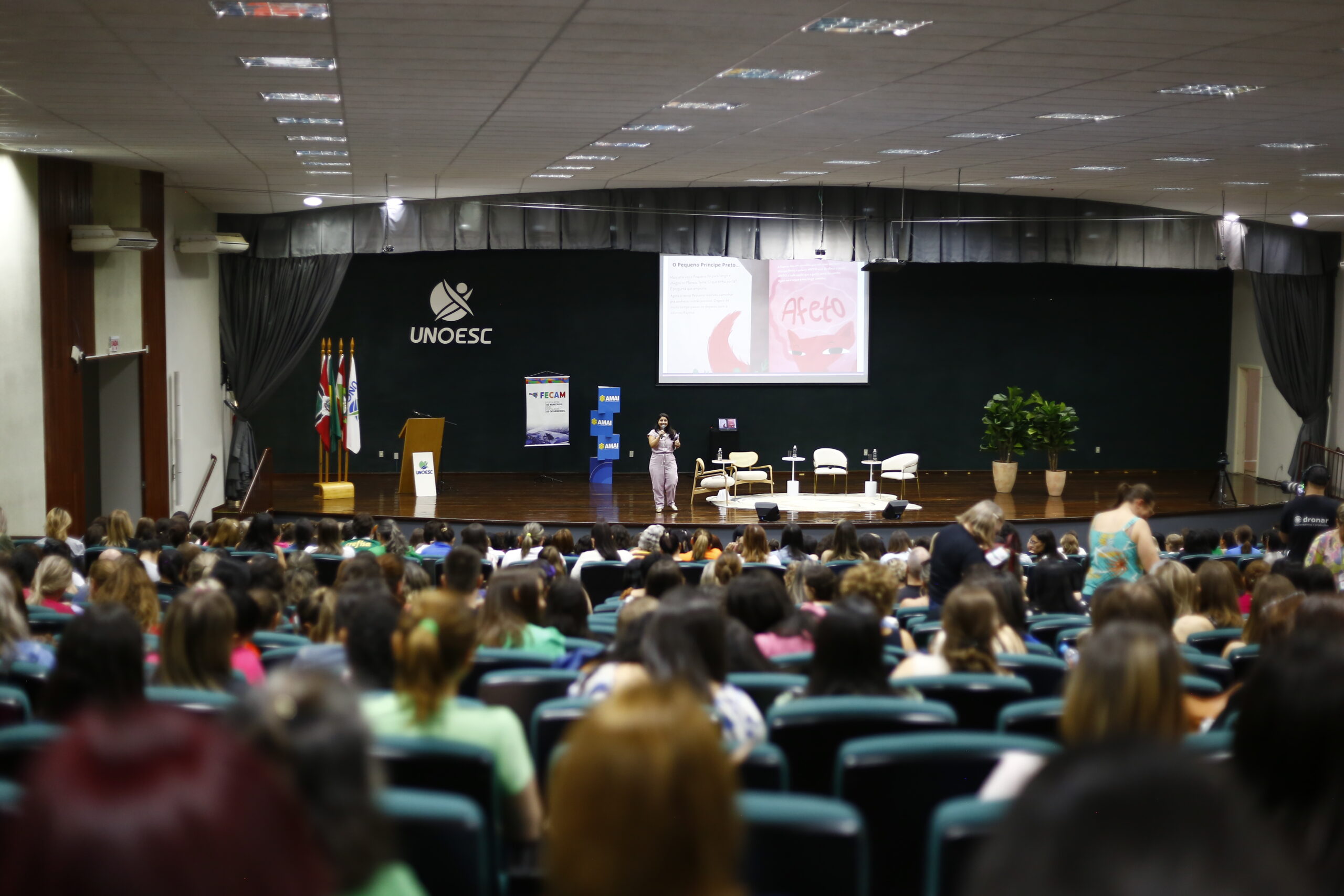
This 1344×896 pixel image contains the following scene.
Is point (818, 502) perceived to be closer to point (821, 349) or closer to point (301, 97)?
point (821, 349)

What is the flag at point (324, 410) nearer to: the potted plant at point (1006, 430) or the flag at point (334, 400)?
the flag at point (334, 400)

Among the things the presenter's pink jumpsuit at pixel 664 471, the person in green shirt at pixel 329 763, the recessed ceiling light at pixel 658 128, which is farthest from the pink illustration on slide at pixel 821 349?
the person in green shirt at pixel 329 763

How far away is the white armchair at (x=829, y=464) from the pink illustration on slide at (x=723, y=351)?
184 centimetres

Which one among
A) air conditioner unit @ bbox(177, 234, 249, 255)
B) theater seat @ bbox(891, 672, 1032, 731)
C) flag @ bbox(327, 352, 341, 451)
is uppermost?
air conditioner unit @ bbox(177, 234, 249, 255)

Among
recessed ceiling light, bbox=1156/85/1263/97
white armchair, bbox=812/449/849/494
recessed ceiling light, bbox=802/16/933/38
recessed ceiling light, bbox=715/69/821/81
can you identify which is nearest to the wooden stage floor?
white armchair, bbox=812/449/849/494

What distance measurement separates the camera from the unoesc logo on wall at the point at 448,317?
57.6ft

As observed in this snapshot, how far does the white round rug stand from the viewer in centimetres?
1455

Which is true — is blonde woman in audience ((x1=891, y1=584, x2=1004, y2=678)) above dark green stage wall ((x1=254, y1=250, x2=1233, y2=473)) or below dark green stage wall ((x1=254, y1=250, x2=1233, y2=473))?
below

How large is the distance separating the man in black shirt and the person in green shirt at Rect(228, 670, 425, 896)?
7.65 meters

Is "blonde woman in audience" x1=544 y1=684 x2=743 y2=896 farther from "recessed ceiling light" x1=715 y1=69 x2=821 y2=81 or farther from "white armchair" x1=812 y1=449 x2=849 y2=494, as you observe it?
"white armchair" x1=812 y1=449 x2=849 y2=494

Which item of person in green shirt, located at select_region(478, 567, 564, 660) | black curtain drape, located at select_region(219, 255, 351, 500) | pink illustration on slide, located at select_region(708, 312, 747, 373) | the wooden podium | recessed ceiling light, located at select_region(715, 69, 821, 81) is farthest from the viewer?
pink illustration on slide, located at select_region(708, 312, 747, 373)

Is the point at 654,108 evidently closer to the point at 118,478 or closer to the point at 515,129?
the point at 515,129

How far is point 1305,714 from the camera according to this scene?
1798mm

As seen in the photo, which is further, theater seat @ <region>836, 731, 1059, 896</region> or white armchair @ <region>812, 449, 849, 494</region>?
white armchair @ <region>812, 449, 849, 494</region>
